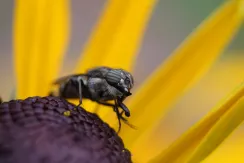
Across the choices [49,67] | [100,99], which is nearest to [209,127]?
[100,99]

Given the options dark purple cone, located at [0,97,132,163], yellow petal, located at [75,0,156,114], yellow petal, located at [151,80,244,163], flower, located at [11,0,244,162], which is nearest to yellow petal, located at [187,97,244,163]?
yellow petal, located at [151,80,244,163]

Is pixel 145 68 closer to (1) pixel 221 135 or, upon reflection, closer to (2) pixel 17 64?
(2) pixel 17 64

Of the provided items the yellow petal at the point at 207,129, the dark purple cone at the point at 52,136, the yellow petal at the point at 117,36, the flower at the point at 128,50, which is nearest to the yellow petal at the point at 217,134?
the yellow petal at the point at 207,129

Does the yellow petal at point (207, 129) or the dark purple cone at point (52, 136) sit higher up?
the yellow petal at point (207, 129)

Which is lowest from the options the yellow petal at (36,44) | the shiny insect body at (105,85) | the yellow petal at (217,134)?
the yellow petal at (36,44)

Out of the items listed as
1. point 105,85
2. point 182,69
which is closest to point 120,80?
point 105,85

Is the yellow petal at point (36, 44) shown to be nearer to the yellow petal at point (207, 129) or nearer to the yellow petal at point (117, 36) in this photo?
the yellow petal at point (117, 36)

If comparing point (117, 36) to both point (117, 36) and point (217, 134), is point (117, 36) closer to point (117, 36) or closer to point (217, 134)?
point (117, 36)
